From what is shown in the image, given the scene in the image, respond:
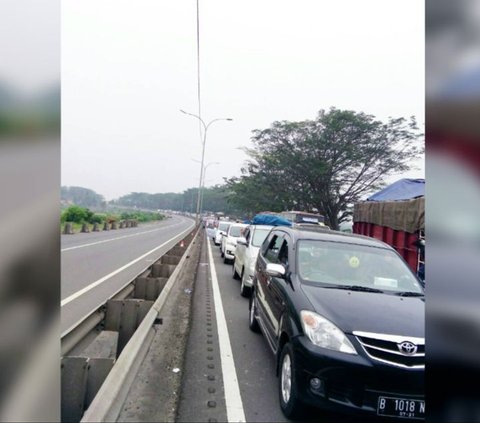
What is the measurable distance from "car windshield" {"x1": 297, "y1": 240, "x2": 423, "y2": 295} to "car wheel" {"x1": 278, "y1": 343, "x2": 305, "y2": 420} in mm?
834

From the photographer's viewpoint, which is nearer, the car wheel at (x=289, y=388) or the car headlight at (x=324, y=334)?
the car headlight at (x=324, y=334)

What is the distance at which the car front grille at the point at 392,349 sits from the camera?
108 inches

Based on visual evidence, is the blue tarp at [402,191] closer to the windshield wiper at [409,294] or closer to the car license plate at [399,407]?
the windshield wiper at [409,294]

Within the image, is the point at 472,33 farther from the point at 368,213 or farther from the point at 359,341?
the point at 368,213

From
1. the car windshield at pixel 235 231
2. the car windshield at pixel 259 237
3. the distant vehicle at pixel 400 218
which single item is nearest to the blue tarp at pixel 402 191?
the distant vehicle at pixel 400 218

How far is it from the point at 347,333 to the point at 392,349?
1.10 feet

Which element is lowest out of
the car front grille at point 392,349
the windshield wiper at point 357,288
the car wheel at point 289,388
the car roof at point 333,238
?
the car wheel at point 289,388

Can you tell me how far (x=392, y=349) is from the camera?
2.80 metres

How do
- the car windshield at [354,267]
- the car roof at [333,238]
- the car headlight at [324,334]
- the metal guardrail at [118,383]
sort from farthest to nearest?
Answer: 1. the car roof at [333,238]
2. the car windshield at [354,267]
3. the car headlight at [324,334]
4. the metal guardrail at [118,383]

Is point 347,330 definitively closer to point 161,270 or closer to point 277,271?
point 277,271

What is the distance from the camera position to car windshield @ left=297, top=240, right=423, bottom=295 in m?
3.93

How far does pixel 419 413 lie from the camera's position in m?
2.65

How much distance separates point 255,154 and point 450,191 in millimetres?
41062

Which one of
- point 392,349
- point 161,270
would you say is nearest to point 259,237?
point 161,270
